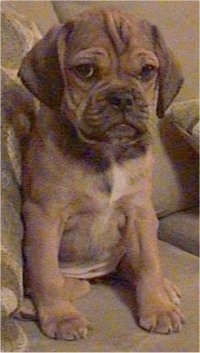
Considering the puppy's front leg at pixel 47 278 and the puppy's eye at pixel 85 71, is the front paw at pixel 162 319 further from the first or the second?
the puppy's eye at pixel 85 71

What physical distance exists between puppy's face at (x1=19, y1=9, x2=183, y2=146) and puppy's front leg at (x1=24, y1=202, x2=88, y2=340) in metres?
0.14

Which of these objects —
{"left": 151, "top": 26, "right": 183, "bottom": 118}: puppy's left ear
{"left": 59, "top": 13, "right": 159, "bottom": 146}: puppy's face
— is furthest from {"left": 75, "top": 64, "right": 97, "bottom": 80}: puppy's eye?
{"left": 151, "top": 26, "right": 183, "bottom": 118}: puppy's left ear

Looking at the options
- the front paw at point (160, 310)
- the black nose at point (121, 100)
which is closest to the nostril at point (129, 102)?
the black nose at point (121, 100)

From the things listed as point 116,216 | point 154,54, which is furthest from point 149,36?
point 116,216

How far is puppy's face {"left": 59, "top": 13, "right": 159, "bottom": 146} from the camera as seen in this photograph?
1143 millimetres

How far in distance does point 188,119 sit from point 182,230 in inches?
8.7

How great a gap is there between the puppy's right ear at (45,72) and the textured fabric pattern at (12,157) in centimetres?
8

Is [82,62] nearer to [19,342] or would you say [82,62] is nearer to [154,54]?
[154,54]

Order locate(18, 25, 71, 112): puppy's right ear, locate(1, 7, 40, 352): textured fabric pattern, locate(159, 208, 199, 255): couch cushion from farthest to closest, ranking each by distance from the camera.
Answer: locate(159, 208, 199, 255): couch cushion → locate(18, 25, 71, 112): puppy's right ear → locate(1, 7, 40, 352): textured fabric pattern

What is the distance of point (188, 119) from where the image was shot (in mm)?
1556

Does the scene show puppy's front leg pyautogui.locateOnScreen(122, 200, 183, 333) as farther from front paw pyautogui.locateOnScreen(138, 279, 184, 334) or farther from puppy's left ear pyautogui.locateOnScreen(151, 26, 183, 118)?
puppy's left ear pyautogui.locateOnScreen(151, 26, 183, 118)

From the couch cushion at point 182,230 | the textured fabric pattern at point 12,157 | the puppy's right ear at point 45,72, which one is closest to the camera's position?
the textured fabric pattern at point 12,157

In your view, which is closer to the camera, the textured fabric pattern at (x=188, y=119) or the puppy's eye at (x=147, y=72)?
the puppy's eye at (x=147, y=72)

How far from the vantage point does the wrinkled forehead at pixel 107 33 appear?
1.17 m
